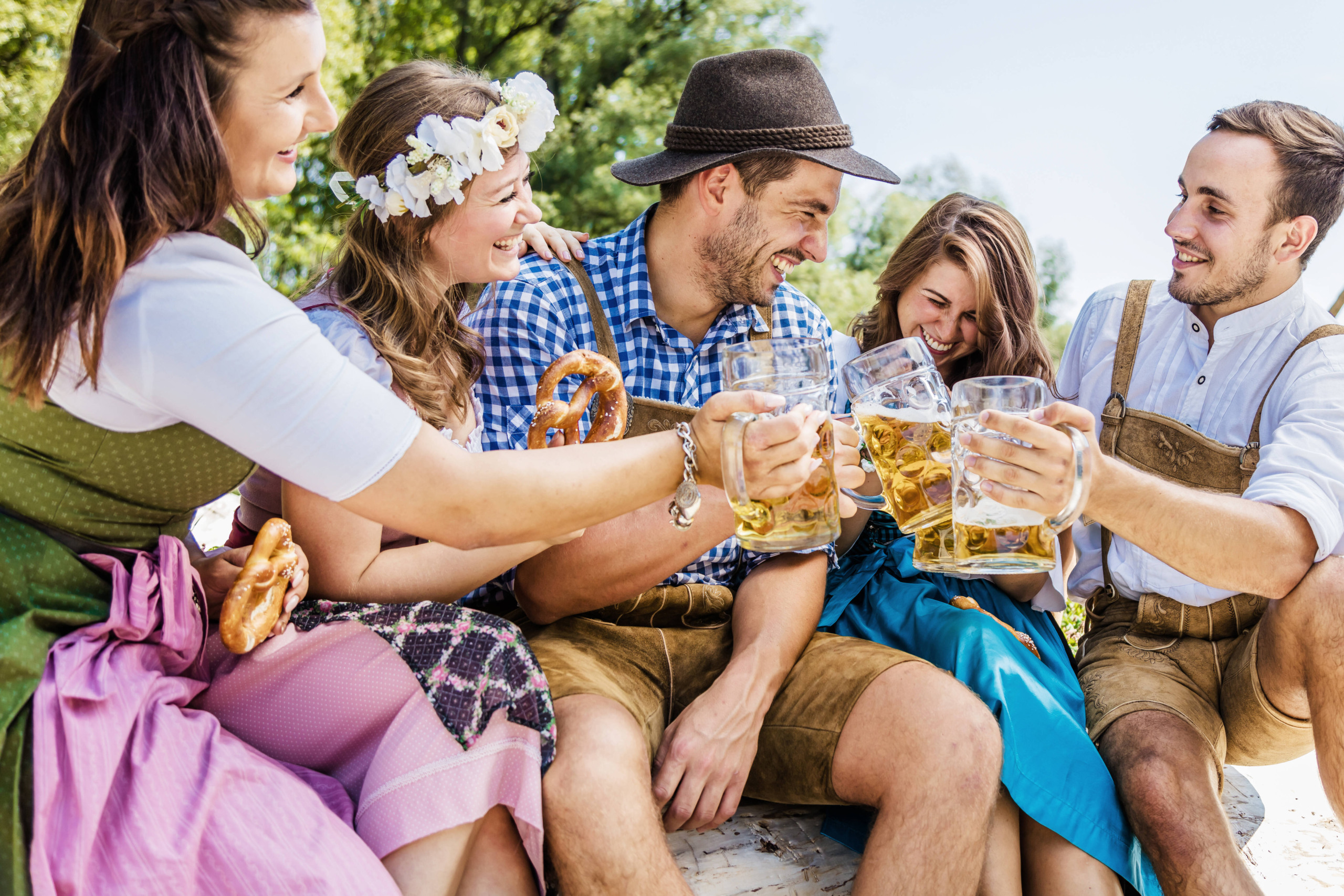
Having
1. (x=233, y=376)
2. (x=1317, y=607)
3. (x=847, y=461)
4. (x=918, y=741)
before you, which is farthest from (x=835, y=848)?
(x=233, y=376)

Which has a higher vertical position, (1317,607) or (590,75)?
(590,75)

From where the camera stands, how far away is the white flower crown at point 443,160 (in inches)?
95.2

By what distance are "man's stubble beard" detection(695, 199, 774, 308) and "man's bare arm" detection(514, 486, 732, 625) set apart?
847 millimetres

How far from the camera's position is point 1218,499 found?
2459 millimetres

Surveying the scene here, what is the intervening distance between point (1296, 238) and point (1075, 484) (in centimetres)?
189

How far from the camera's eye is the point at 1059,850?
2.30m

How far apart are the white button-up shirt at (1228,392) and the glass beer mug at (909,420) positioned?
42.1 inches

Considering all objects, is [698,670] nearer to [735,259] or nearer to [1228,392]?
[735,259]

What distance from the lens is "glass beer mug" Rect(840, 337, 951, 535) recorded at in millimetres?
1962

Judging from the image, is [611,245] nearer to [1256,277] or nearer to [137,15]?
[137,15]

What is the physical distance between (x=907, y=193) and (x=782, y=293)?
718 inches

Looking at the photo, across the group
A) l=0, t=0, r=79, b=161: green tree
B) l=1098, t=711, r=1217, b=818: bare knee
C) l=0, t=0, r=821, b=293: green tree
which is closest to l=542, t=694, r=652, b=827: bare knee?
l=1098, t=711, r=1217, b=818: bare knee

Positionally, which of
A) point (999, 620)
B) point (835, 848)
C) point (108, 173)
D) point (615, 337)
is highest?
point (108, 173)

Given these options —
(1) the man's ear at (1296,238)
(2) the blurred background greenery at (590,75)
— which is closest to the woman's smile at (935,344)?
(1) the man's ear at (1296,238)
